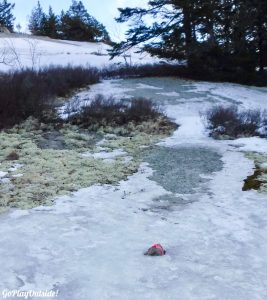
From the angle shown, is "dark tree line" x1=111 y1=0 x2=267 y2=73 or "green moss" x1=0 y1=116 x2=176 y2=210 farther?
"dark tree line" x1=111 y1=0 x2=267 y2=73

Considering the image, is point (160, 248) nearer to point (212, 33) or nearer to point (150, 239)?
point (150, 239)

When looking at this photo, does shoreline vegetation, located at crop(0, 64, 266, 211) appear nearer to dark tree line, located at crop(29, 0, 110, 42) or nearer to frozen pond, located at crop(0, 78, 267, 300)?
frozen pond, located at crop(0, 78, 267, 300)

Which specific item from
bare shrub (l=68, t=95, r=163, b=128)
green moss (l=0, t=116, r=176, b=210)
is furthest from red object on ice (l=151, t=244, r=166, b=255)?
bare shrub (l=68, t=95, r=163, b=128)

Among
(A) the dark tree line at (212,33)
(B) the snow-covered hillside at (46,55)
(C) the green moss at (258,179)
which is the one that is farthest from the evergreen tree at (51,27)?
(C) the green moss at (258,179)

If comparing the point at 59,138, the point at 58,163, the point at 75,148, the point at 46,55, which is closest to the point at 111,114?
the point at 59,138

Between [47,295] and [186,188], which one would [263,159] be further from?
[47,295]

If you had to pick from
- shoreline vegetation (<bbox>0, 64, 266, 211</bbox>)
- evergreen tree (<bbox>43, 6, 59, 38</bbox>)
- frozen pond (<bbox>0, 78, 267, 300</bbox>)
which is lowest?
frozen pond (<bbox>0, 78, 267, 300</bbox>)

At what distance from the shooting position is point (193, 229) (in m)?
5.10

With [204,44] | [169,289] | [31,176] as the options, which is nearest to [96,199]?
[31,176]

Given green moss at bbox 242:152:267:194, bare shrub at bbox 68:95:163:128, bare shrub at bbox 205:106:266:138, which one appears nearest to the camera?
green moss at bbox 242:152:267:194

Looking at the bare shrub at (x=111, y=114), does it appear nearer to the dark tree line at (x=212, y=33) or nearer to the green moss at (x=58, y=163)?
the green moss at (x=58, y=163)

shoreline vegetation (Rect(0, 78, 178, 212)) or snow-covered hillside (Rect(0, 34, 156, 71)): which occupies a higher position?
snow-covered hillside (Rect(0, 34, 156, 71))

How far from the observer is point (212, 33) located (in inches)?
782

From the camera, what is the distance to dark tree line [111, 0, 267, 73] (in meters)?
19.3
